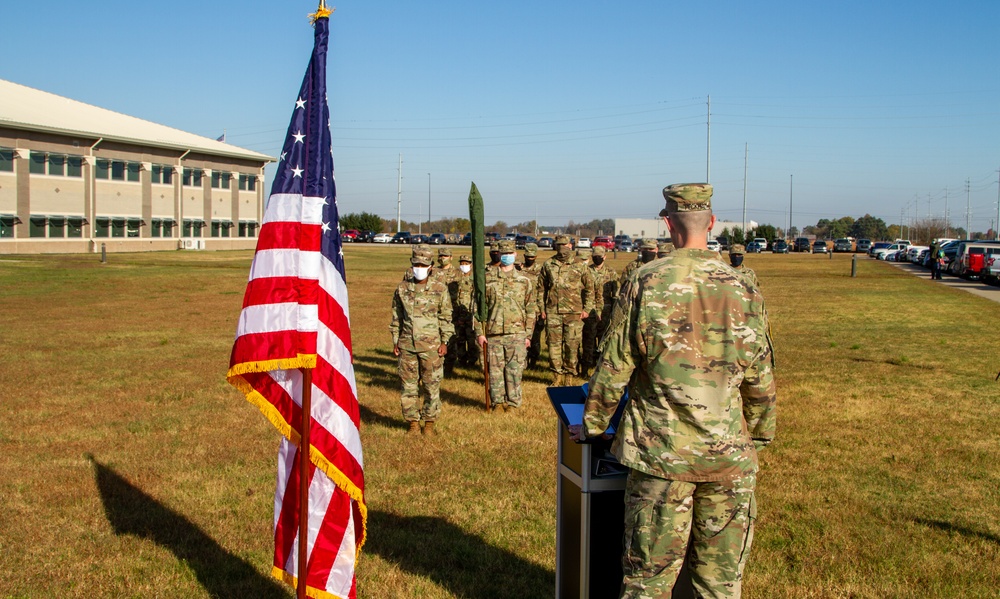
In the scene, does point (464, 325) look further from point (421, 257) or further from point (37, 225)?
point (37, 225)

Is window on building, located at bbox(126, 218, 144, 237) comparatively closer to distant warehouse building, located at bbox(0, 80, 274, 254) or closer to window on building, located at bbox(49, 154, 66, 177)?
distant warehouse building, located at bbox(0, 80, 274, 254)

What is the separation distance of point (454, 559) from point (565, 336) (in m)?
7.66

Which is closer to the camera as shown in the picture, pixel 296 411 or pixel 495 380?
pixel 296 411

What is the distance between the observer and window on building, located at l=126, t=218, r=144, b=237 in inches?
2348

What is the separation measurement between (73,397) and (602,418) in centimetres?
1049

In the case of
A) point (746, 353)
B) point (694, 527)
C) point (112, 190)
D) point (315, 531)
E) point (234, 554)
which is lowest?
point (234, 554)

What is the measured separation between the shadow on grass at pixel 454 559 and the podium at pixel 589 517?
101cm

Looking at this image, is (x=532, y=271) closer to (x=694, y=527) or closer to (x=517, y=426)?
(x=517, y=426)

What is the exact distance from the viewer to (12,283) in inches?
1270

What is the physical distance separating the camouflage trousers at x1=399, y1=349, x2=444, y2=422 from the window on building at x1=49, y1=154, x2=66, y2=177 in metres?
52.3

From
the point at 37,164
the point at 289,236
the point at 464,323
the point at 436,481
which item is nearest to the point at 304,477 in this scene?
the point at 289,236

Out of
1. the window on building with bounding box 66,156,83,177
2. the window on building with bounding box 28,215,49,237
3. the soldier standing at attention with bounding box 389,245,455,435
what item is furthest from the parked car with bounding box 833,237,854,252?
the soldier standing at attention with bounding box 389,245,455,435

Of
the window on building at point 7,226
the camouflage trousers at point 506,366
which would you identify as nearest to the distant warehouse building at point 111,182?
the window on building at point 7,226

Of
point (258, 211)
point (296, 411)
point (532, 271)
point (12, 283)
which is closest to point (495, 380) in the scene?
point (532, 271)
